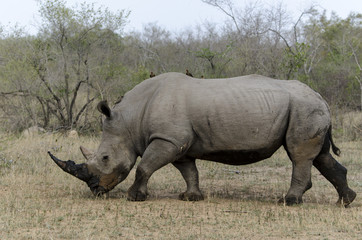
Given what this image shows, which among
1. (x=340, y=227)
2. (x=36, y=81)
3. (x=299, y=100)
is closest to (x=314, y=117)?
(x=299, y=100)

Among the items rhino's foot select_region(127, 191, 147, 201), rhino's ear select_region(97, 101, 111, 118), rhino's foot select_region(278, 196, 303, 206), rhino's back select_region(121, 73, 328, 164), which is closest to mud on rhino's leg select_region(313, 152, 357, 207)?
rhino's foot select_region(278, 196, 303, 206)

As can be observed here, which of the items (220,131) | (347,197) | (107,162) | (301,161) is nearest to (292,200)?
(301,161)

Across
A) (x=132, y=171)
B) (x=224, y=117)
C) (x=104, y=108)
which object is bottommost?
(x=132, y=171)

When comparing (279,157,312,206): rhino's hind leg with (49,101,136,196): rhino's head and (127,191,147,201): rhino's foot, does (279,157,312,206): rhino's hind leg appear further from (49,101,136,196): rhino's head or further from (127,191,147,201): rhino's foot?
(49,101,136,196): rhino's head

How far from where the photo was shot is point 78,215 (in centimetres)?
650

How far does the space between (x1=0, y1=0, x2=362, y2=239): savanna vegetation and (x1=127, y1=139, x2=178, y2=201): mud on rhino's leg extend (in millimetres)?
237

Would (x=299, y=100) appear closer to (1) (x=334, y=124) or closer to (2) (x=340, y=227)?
(2) (x=340, y=227)

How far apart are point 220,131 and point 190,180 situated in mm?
1009

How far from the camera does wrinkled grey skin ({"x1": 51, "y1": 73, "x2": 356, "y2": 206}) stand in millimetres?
7492

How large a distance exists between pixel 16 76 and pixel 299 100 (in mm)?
11427

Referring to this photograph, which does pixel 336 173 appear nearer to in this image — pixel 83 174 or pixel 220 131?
pixel 220 131

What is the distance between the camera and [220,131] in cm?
758

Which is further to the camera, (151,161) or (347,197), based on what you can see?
(347,197)

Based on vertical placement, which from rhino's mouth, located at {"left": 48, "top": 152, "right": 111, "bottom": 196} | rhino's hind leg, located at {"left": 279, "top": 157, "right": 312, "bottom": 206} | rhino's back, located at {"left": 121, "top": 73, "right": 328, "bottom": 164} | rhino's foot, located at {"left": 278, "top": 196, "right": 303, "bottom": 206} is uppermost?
rhino's back, located at {"left": 121, "top": 73, "right": 328, "bottom": 164}
